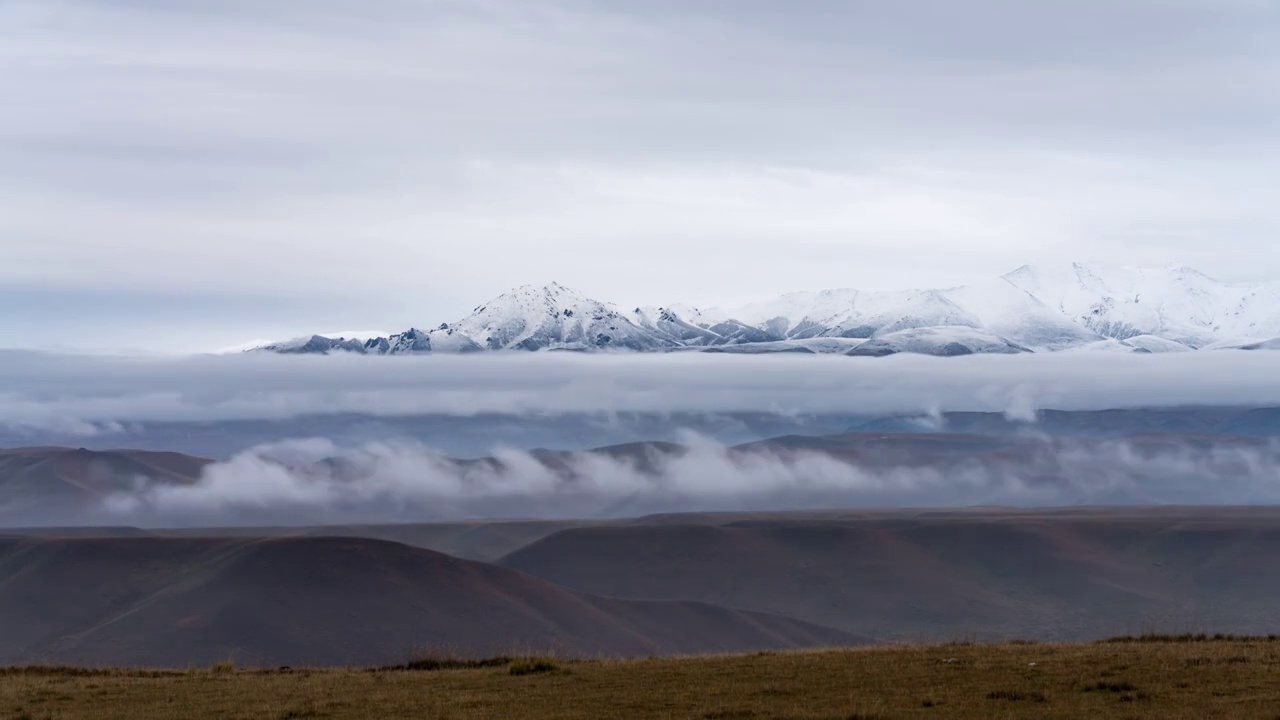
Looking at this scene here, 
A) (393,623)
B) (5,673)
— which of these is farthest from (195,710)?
(393,623)

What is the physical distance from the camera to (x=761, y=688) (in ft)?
105

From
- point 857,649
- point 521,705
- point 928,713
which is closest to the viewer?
point 928,713

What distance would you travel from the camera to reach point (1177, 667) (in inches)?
1272

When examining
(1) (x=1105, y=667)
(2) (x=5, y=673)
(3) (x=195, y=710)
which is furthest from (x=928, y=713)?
(2) (x=5, y=673)

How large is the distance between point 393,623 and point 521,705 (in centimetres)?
16000

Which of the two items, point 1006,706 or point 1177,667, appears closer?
point 1006,706

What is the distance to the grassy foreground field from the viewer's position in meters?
29.2

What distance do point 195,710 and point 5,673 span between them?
11.3 meters

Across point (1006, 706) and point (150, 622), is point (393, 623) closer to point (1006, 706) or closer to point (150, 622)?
point (150, 622)

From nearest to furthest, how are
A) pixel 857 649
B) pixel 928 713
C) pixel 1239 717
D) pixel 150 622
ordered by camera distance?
pixel 1239 717 < pixel 928 713 < pixel 857 649 < pixel 150 622

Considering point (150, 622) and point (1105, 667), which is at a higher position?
point (1105, 667)

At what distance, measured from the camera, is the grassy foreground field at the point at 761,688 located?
29.2 metres

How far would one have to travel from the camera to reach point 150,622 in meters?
187

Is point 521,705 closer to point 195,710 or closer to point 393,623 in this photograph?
point 195,710
